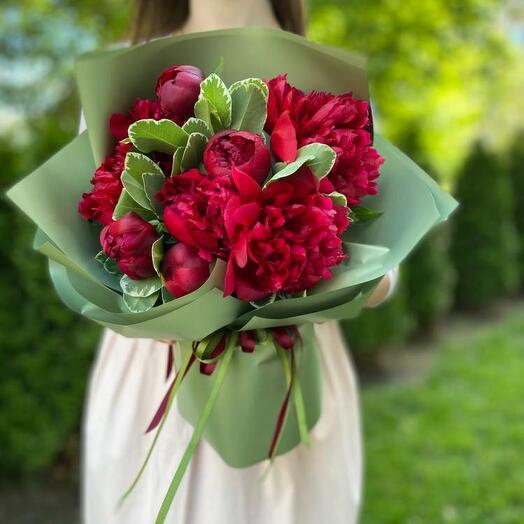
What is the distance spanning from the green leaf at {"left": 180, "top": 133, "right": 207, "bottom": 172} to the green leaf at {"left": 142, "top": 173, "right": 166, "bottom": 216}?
44 mm

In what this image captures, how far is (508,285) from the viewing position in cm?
650

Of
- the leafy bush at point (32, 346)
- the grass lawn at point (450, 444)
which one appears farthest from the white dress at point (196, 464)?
the grass lawn at point (450, 444)

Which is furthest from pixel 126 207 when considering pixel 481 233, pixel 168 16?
pixel 481 233

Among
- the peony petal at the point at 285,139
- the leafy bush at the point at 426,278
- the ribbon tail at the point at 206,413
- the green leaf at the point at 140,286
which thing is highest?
the peony petal at the point at 285,139

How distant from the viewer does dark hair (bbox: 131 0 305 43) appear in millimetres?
1729

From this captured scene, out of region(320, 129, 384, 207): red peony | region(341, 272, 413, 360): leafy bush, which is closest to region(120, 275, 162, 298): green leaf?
region(320, 129, 384, 207): red peony

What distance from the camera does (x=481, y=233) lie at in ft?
20.6

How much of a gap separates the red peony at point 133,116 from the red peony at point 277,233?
24 centimetres

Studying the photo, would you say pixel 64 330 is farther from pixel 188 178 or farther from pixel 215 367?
pixel 188 178

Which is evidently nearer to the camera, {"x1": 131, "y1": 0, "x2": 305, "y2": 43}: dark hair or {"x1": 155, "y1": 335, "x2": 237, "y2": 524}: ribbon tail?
{"x1": 155, "y1": 335, "x2": 237, "y2": 524}: ribbon tail

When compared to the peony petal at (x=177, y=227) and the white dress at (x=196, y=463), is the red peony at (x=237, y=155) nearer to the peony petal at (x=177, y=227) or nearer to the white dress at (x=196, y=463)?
the peony petal at (x=177, y=227)

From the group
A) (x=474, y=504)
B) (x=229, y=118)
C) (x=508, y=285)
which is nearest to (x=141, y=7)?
(x=229, y=118)

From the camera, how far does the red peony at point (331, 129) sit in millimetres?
1051

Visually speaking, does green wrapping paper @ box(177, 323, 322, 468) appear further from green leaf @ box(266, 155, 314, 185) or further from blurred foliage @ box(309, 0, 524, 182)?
blurred foliage @ box(309, 0, 524, 182)
